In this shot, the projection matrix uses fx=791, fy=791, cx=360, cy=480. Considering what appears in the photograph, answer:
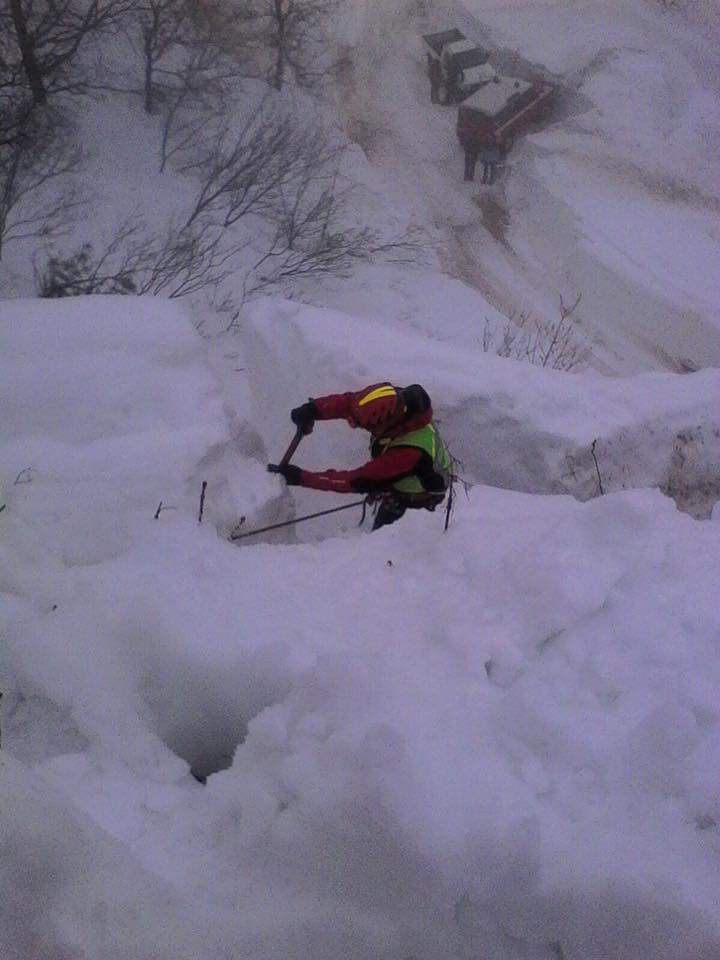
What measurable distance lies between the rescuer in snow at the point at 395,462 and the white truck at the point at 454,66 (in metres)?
15.4

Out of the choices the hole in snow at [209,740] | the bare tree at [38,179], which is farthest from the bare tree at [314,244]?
the hole in snow at [209,740]

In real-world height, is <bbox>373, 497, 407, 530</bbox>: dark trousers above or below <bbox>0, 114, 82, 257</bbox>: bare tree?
above

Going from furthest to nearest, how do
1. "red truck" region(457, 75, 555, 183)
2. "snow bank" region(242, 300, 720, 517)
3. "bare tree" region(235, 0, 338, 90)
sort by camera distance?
"bare tree" region(235, 0, 338, 90)
"red truck" region(457, 75, 555, 183)
"snow bank" region(242, 300, 720, 517)

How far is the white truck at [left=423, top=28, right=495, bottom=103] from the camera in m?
17.8

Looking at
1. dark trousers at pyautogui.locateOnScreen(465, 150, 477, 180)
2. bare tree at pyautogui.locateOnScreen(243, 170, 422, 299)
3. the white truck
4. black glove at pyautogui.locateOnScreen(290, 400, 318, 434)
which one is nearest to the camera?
black glove at pyautogui.locateOnScreen(290, 400, 318, 434)

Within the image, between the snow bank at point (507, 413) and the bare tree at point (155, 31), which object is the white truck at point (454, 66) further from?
the snow bank at point (507, 413)

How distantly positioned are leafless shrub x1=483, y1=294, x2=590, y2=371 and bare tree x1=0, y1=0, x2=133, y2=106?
29.1 ft

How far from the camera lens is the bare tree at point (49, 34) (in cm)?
1345

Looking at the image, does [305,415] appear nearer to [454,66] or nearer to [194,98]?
[194,98]

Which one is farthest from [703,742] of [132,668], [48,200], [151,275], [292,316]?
[48,200]

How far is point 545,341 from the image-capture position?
1297cm

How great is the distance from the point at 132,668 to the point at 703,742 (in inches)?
91.5

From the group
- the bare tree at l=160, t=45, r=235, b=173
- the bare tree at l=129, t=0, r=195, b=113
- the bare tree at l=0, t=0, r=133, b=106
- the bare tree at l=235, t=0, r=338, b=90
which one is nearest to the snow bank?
the bare tree at l=0, t=0, r=133, b=106

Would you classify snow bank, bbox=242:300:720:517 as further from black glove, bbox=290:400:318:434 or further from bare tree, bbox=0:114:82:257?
bare tree, bbox=0:114:82:257
